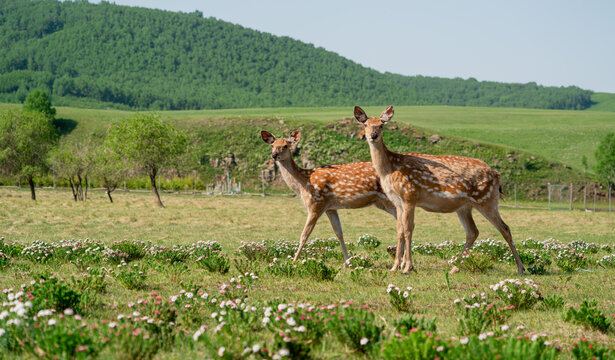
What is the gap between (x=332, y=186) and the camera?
1294cm

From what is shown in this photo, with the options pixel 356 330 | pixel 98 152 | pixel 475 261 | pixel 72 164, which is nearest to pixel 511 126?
pixel 98 152

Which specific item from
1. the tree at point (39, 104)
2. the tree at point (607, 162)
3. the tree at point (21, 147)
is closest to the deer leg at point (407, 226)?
the tree at point (21, 147)

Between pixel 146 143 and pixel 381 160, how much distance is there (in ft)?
122

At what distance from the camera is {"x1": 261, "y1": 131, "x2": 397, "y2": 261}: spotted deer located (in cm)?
1282

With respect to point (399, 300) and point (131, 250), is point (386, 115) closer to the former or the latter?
point (399, 300)

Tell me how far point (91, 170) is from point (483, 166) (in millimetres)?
44530

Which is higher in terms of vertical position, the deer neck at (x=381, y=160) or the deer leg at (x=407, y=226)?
the deer neck at (x=381, y=160)

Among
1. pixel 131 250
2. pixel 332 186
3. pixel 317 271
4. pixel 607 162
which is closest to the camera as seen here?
pixel 317 271

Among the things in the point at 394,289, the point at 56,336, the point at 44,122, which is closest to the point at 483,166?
the point at 394,289

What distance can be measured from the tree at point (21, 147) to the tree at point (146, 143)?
9.19 metres

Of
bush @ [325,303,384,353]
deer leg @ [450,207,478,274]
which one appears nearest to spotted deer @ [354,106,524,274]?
deer leg @ [450,207,478,274]

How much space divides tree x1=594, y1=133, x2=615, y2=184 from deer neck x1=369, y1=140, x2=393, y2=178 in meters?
58.1

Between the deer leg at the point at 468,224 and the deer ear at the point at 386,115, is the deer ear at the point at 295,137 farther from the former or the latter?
the deer leg at the point at 468,224

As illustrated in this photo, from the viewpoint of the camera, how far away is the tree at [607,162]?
59.6m
